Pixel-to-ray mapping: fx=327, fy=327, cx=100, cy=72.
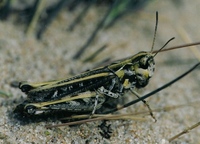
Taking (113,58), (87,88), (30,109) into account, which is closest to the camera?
(30,109)

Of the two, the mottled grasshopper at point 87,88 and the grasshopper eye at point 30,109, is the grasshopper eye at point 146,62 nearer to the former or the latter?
the mottled grasshopper at point 87,88

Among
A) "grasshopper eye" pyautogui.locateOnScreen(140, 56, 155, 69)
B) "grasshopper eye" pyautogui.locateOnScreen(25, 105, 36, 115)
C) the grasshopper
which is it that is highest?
"grasshopper eye" pyautogui.locateOnScreen(140, 56, 155, 69)

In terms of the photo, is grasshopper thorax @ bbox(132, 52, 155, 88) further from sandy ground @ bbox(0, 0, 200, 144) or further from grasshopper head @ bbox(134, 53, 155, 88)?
sandy ground @ bbox(0, 0, 200, 144)

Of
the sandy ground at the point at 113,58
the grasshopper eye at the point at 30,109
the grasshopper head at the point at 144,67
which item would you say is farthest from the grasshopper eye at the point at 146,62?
the grasshopper eye at the point at 30,109

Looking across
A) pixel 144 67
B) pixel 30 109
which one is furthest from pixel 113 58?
pixel 30 109

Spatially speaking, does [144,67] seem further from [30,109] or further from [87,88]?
[30,109]

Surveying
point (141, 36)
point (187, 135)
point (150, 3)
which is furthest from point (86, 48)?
point (187, 135)

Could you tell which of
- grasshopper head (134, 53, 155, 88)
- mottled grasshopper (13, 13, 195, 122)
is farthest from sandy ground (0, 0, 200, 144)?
grasshopper head (134, 53, 155, 88)

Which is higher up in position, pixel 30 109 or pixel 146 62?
pixel 146 62

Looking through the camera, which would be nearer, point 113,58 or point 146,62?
point 146,62
